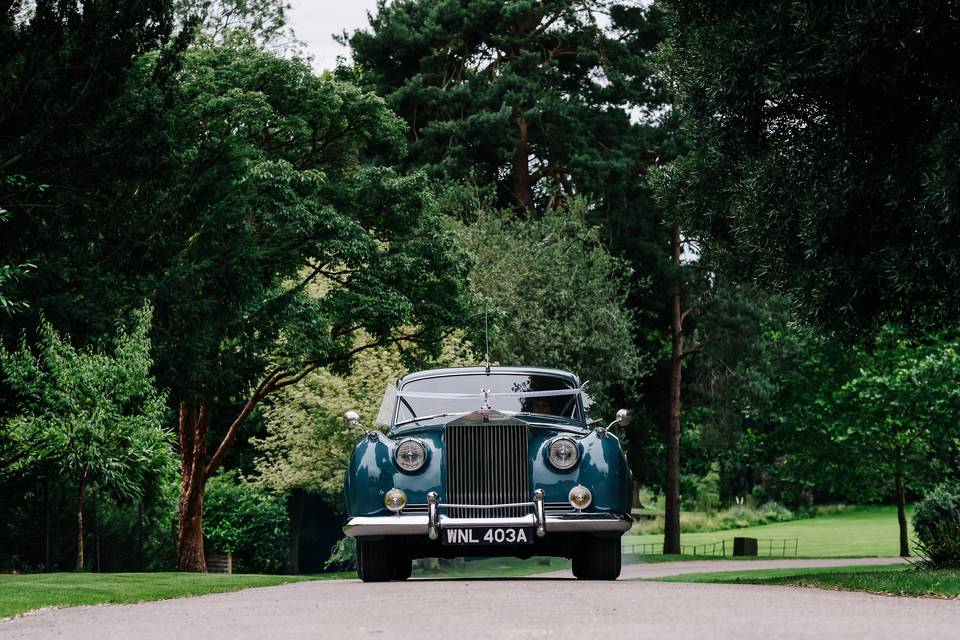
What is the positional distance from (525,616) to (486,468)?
13.6 ft

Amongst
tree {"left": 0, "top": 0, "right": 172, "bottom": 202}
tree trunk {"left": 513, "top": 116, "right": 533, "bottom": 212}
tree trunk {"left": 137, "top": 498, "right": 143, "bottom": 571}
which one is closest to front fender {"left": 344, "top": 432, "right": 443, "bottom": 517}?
tree {"left": 0, "top": 0, "right": 172, "bottom": 202}

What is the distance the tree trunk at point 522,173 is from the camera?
138 ft

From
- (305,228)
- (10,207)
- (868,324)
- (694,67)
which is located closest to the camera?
(868,324)

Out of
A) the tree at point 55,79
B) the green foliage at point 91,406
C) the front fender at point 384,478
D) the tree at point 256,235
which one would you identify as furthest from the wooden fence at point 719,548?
the front fender at point 384,478

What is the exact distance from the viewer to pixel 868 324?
53.7 feet

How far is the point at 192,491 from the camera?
31.8m

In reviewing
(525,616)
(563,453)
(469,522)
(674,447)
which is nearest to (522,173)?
(674,447)

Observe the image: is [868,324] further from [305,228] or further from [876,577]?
[305,228]

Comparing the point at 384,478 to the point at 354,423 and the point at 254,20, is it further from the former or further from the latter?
the point at 254,20

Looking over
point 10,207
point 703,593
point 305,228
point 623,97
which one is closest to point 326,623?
→ point 703,593

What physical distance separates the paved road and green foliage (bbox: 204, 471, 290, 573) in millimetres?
27643

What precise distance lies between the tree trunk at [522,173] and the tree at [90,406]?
21030 millimetres

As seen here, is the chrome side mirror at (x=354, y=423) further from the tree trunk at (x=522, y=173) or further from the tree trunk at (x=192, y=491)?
the tree trunk at (x=522, y=173)

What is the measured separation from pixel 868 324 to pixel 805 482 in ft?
77.1
